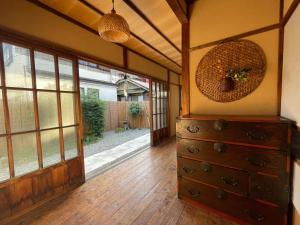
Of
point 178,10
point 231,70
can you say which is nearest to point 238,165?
point 231,70

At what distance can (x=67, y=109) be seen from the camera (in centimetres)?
217

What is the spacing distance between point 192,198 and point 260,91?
4.94ft

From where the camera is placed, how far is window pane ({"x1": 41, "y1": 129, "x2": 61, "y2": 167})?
1.91 m

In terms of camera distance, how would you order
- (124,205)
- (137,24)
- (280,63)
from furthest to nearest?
(137,24)
(124,205)
(280,63)

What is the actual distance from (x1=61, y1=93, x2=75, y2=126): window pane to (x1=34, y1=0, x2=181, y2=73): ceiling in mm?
1167

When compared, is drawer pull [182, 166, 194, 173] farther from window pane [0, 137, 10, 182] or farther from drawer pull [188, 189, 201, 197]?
window pane [0, 137, 10, 182]

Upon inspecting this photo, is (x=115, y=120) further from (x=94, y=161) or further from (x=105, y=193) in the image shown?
(x=105, y=193)

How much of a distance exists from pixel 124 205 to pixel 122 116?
6.71 meters

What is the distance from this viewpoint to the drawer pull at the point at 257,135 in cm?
122

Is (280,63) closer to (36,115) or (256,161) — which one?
(256,161)

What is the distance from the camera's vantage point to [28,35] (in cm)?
167

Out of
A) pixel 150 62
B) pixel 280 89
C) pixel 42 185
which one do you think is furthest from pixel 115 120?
pixel 280 89

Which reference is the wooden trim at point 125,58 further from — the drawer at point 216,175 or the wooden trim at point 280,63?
the wooden trim at point 280,63

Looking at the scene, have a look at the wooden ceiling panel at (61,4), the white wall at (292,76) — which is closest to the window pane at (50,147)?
the wooden ceiling panel at (61,4)
